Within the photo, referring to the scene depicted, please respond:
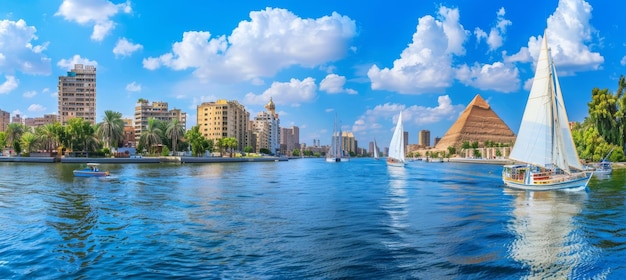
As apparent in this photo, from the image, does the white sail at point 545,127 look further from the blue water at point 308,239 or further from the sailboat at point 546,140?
the blue water at point 308,239

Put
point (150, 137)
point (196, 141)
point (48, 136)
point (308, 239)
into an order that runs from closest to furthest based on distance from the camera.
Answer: point (308, 239) → point (48, 136) → point (150, 137) → point (196, 141)

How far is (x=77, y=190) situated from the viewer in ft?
131

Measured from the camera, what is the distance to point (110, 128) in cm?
13250

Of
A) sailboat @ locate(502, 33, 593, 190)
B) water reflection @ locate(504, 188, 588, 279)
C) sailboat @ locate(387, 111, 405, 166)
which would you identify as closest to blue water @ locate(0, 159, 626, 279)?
water reflection @ locate(504, 188, 588, 279)

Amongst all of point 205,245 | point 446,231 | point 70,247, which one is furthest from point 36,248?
point 446,231

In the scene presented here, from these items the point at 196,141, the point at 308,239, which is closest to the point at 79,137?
the point at 196,141

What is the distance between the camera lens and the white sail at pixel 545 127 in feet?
137

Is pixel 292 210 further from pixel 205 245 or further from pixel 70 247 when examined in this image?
pixel 70 247

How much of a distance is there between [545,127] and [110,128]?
416 feet

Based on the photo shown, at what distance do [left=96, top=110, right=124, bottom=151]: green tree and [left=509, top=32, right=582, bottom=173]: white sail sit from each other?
124 metres

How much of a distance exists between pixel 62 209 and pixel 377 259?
73.9 feet

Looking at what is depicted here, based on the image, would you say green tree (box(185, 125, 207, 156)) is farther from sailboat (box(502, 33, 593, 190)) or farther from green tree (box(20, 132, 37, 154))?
sailboat (box(502, 33, 593, 190))

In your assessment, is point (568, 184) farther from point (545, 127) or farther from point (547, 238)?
point (547, 238)

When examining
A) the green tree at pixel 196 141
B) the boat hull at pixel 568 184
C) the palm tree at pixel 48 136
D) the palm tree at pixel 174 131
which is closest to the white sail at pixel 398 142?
the green tree at pixel 196 141
